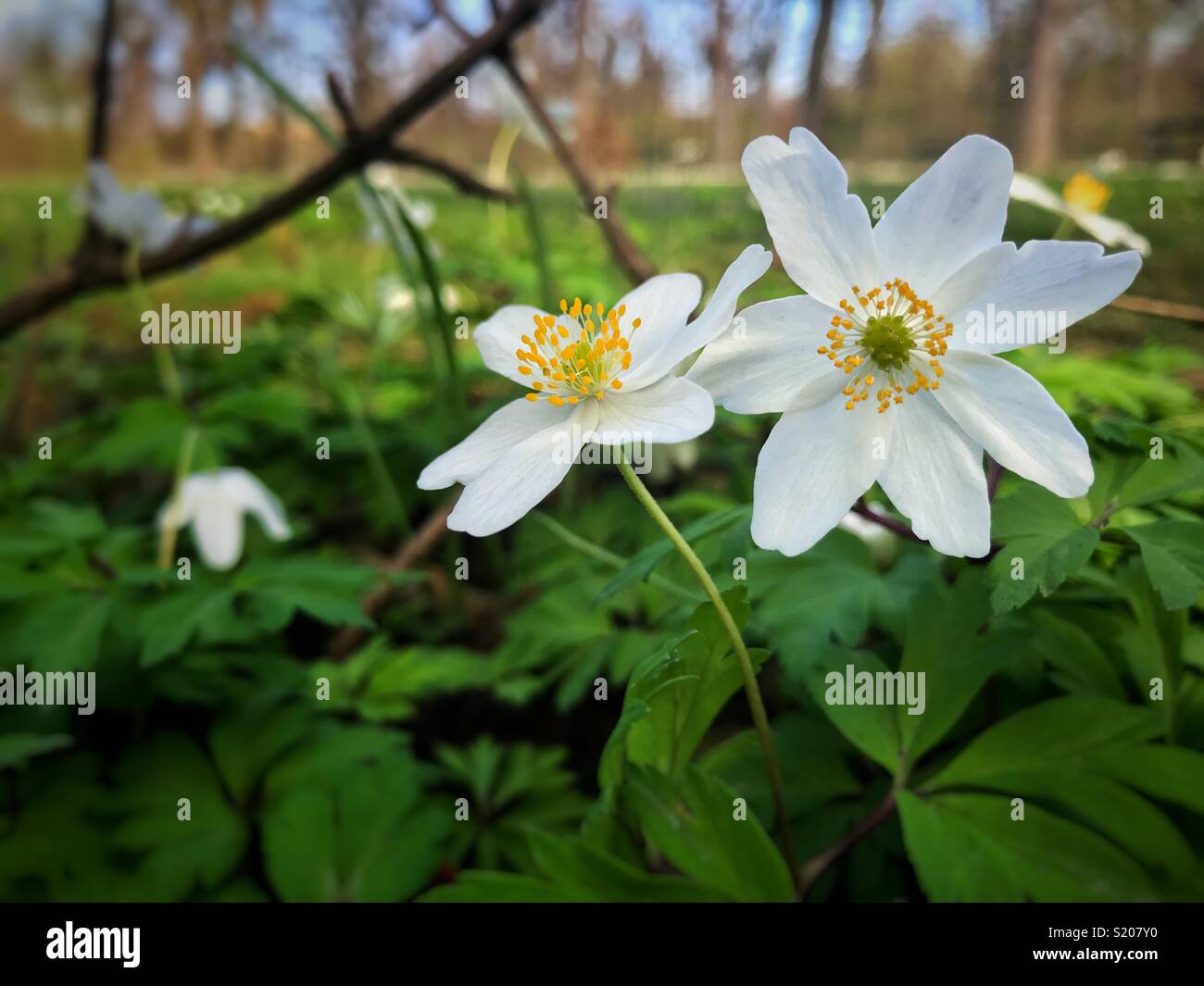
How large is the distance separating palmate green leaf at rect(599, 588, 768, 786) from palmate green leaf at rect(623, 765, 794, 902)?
22 millimetres

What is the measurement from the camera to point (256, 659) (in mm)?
1021

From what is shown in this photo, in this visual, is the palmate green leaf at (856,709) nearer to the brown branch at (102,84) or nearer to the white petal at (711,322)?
the white petal at (711,322)

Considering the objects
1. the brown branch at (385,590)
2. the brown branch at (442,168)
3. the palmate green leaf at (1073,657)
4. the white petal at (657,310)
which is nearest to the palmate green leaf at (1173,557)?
the palmate green leaf at (1073,657)

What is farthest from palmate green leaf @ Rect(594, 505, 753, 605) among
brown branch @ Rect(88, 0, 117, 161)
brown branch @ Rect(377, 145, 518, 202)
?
brown branch @ Rect(88, 0, 117, 161)

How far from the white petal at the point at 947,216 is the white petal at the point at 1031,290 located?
0.6 inches

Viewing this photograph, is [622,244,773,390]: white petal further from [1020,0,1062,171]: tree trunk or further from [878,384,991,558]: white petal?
[1020,0,1062,171]: tree trunk

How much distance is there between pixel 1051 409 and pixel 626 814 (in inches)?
16.7

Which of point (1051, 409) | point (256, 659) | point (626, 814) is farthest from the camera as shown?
point (256, 659)

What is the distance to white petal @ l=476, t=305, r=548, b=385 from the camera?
62 cm

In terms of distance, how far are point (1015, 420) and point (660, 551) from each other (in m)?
0.24

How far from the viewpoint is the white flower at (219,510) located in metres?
1.21

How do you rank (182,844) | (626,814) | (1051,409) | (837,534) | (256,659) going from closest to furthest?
1. (1051,409)
2. (626,814)
3. (837,534)
4. (182,844)
5. (256,659)

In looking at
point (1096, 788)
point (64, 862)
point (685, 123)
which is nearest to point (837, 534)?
point (1096, 788)
